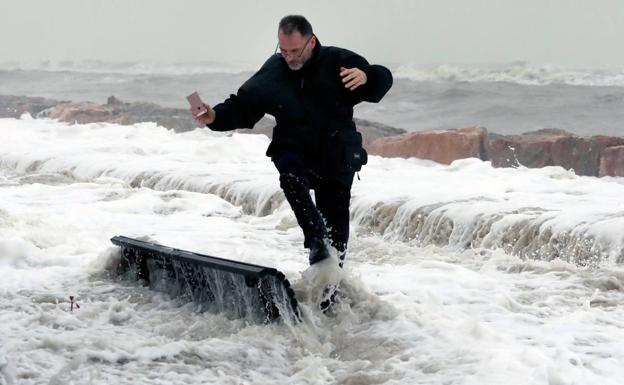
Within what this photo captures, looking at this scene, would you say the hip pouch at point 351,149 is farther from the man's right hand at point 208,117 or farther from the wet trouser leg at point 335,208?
the man's right hand at point 208,117

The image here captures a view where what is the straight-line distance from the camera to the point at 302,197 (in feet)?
13.3

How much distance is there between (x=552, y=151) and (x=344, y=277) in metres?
9.64

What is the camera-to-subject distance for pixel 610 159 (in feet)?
39.8

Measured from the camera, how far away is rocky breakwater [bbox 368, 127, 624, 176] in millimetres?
12211

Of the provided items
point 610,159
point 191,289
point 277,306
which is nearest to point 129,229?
point 191,289

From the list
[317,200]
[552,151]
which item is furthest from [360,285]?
[552,151]

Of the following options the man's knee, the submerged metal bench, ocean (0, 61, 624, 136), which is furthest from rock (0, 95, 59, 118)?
the man's knee

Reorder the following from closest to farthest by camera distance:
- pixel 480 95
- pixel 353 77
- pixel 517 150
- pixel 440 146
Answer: pixel 353 77
pixel 517 150
pixel 440 146
pixel 480 95

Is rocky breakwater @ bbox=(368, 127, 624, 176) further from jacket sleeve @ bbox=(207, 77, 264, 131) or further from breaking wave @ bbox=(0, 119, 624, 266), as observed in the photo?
jacket sleeve @ bbox=(207, 77, 264, 131)

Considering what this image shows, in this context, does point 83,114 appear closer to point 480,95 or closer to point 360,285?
point 480,95

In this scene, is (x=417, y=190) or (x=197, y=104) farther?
(x=417, y=190)

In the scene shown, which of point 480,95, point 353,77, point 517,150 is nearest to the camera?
point 353,77

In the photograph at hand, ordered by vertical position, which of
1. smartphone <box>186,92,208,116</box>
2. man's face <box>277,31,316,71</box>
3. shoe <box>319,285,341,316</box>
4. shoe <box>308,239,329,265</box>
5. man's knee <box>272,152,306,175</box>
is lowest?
shoe <box>319,285,341,316</box>

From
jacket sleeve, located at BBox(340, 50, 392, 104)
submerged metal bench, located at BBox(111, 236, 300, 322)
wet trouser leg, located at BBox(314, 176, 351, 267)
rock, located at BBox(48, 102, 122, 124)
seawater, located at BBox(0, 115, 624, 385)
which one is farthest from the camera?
rock, located at BBox(48, 102, 122, 124)
